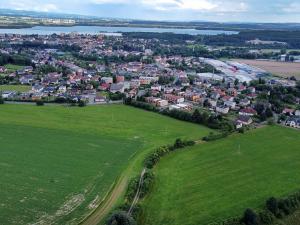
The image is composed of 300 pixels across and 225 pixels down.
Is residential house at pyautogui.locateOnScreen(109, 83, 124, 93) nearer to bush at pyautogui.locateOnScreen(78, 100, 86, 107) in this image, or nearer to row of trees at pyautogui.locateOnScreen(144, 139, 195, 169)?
bush at pyautogui.locateOnScreen(78, 100, 86, 107)

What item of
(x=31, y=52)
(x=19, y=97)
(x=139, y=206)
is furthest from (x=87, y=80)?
(x=139, y=206)

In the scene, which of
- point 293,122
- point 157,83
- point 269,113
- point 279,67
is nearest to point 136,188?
point 293,122

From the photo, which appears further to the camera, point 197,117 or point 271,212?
point 197,117

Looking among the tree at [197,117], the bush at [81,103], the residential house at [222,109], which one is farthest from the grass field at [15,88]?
the residential house at [222,109]

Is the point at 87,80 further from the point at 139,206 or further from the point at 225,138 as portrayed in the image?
the point at 139,206

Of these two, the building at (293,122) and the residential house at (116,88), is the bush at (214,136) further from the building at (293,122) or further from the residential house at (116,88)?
the residential house at (116,88)

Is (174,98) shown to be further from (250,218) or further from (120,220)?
(120,220)

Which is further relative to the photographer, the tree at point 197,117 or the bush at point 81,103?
the bush at point 81,103
